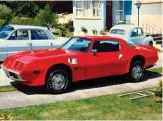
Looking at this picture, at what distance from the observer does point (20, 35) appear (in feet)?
44.0

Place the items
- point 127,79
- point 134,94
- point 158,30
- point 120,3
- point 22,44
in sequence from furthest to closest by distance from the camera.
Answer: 1. point 120,3
2. point 158,30
3. point 22,44
4. point 127,79
5. point 134,94

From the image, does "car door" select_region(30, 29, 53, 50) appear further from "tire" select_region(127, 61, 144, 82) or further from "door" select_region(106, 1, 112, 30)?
"door" select_region(106, 1, 112, 30)

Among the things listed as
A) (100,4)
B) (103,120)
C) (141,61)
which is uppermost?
(100,4)

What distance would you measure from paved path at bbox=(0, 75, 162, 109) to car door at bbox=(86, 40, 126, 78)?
1.31ft

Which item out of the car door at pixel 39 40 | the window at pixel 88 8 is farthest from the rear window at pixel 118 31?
the window at pixel 88 8

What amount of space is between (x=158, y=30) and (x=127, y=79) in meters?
13.2

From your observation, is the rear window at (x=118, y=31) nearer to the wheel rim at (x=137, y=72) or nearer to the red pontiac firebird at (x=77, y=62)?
the red pontiac firebird at (x=77, y=62)

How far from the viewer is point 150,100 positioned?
28.6 ft

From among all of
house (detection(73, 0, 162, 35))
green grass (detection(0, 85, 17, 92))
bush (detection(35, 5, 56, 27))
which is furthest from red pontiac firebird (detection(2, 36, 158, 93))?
bush (detection(35, 5, 56, 27))

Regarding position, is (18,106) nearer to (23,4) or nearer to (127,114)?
(127,114)

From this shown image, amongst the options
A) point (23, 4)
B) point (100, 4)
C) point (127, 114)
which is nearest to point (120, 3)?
point (100, 4)

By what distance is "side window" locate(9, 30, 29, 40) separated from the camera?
13247 mm

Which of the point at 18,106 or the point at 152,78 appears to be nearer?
the point at 18,106

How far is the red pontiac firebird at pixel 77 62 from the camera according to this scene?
9.05 m
